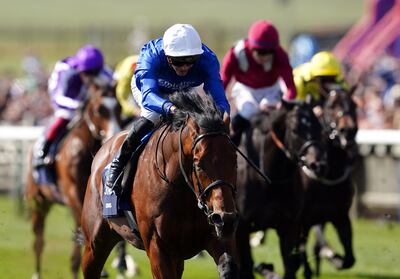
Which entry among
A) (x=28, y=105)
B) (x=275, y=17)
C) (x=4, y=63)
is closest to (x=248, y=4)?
(x=275, y=17)

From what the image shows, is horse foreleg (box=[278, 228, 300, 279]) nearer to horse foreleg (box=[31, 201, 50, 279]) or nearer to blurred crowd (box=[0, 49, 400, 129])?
horse foreleg (box=[31, 201, 50, 279])

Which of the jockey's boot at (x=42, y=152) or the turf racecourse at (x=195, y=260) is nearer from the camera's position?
the turf racecourse at (x=195, y=260)

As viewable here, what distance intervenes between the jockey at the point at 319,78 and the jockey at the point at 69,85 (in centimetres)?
198

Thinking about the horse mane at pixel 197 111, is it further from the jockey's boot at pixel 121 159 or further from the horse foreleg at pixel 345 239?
the horse foreleg at pixel 345 239

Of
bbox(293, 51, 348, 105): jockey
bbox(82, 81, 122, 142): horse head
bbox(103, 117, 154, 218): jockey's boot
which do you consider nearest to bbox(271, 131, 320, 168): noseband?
bbox(293, 51, 348, 105): jockey

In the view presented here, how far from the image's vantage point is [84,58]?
37.6 ft

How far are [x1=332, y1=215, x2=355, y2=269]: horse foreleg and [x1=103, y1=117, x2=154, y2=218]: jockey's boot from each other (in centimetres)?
315

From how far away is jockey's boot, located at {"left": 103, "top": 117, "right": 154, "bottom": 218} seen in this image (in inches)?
294

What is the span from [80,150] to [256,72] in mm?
2091

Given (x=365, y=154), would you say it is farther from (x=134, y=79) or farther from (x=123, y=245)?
(x=134, y=79)

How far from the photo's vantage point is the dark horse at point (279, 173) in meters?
9.49

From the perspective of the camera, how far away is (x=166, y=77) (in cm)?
746

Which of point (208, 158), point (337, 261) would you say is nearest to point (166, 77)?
point (208, 158)

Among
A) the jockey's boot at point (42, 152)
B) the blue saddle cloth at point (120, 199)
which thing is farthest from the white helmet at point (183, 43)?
the jockey's boot at point (42, 152)
